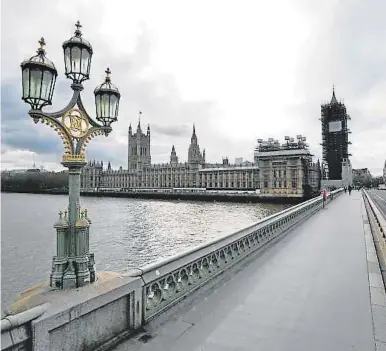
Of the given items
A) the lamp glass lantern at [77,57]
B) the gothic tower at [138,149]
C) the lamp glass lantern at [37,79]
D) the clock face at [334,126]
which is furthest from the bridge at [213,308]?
the gothic tower at [138,149]

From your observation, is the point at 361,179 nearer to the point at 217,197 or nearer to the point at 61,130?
the point at 217,197

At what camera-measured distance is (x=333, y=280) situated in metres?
5.88

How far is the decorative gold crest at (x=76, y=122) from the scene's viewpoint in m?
4.23

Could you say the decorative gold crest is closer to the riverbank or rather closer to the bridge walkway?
the bridge walkway

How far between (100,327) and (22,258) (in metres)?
18.0

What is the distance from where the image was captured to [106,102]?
472 centimetres

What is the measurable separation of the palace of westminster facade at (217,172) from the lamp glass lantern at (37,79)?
284ft

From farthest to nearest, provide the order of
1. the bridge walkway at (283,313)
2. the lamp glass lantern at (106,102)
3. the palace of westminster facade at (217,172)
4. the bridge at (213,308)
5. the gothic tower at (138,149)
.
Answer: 1. the gothic tower at (138,149)
2. the palace of westminster facade at (217,172)
3. the lamp glass lantern at (106,102)
4. the bridge walkway at (283,313)
5. the bridge at (213,308)

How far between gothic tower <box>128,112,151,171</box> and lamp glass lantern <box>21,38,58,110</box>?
152 metres

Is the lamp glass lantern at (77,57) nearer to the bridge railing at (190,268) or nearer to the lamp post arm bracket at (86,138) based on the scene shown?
the lamp post arm bracket at (86,138)

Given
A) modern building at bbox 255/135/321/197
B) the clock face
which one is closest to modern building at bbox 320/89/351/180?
the clock face

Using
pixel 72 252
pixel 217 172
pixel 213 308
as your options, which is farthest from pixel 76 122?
pixel 217 172

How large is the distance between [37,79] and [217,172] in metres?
122

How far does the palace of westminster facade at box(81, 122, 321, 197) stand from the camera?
90.1m
